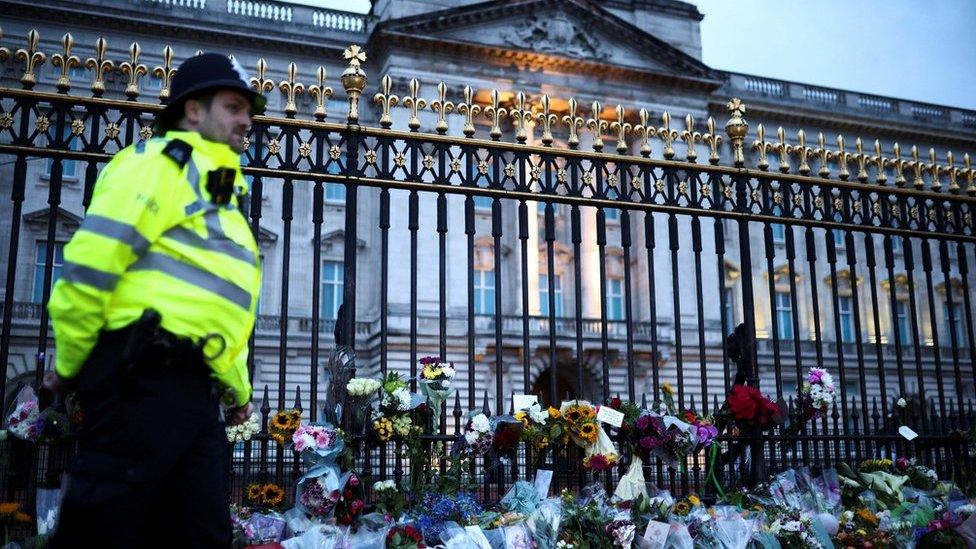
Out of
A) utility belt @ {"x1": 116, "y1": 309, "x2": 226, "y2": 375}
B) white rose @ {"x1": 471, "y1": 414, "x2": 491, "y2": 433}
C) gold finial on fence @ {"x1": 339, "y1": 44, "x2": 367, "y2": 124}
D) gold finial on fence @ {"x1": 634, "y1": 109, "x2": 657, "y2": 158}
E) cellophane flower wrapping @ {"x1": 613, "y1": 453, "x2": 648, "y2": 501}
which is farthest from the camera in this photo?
gold finial on fence @ {"x1": 634, "y1": 109, "x2": 657, "y2": 158}

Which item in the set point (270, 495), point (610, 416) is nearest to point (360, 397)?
A: point (270, 495)

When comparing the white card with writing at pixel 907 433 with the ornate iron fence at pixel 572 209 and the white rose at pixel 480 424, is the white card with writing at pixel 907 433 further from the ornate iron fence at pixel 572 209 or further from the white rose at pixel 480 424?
the white rose at pixel 480 424

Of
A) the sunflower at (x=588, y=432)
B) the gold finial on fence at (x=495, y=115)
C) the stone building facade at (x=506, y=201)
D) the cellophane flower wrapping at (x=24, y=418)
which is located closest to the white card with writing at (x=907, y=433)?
the sunflower at (x=588, y=432)

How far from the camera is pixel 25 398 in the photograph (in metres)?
4.61

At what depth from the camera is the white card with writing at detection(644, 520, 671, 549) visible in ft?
15.7

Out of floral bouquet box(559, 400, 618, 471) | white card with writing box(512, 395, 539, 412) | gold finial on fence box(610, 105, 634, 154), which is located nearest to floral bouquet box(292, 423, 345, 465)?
white card with writing box(512, 395, 539, 412)

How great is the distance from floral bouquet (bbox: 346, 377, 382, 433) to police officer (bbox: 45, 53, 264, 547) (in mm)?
2196

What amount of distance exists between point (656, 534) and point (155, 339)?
319cm

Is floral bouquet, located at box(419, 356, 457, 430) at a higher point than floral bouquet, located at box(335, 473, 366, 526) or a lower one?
higher

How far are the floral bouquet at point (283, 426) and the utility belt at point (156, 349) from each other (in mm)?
2317

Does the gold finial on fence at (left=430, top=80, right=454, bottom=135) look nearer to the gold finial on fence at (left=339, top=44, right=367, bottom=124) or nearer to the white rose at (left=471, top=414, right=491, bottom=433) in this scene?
the gold finial on fence at (left=339, top=44, right=367, bottom=124)

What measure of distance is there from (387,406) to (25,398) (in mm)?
1883

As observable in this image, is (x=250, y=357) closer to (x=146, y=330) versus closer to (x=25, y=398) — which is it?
(x=25, y=398)

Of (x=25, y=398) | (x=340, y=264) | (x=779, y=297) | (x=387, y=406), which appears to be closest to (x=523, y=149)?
(x=387, y=406)
